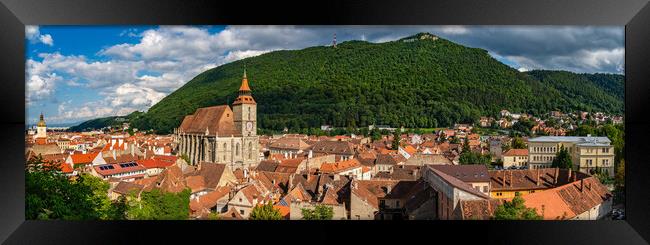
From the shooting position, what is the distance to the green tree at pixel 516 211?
220 inches

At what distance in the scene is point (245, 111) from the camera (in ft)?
26.0

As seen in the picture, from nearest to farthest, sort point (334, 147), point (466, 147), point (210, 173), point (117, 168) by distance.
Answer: point (117, 168)
point (466, 147)
point (210, 173)
point (334, 147)

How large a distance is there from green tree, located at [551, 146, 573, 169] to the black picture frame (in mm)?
1644

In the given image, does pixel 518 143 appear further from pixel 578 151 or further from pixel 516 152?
pixel 578 151

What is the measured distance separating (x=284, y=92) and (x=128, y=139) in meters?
2.79

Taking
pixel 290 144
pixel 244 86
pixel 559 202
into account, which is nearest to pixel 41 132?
pixel 244 86

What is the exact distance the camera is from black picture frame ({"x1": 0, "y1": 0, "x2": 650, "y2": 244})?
428 centimetres

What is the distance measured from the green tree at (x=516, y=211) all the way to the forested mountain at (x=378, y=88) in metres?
2.13

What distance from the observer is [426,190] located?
6.39 m

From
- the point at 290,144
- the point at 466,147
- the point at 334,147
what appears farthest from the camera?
the point at 290,144
